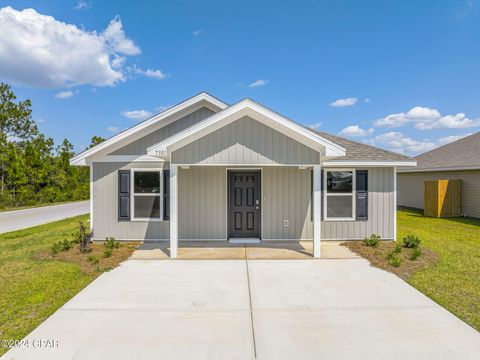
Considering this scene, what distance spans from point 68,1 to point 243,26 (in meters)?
7.97

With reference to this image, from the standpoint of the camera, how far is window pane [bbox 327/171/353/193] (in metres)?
8.48

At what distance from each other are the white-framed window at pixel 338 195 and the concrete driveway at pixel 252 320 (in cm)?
291

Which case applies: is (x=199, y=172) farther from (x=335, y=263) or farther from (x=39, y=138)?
(x=39, y=138)

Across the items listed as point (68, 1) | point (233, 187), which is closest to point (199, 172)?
point (233, 187)

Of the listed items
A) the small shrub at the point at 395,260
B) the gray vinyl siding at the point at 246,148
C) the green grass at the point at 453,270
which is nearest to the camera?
the green grass at the point at 453,270

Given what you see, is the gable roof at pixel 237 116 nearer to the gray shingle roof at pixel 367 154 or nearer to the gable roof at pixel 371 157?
the gable roof at pixel 371 157

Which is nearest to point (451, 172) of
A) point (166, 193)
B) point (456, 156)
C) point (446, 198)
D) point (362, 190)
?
point (456, 156)

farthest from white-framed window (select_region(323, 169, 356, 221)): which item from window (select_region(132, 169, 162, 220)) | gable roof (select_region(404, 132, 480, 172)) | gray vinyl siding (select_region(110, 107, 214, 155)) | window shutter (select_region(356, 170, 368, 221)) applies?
gable roof (select_region(404, 132, 480, 172))

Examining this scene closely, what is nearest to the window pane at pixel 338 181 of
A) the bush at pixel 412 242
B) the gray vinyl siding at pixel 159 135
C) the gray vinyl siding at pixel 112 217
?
the bush at pixel 412 242

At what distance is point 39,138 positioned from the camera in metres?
25.9

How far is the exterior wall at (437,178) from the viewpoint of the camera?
1320 cm

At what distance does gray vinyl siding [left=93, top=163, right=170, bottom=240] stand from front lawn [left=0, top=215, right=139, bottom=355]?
1.69 feet

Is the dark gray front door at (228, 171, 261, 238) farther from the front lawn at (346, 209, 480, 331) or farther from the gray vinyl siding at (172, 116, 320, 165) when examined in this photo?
the front lawn at (346, 209, 480, 331)

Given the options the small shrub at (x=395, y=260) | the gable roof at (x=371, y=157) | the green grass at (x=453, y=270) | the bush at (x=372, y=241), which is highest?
the gable roof at (x=371, y=157)
